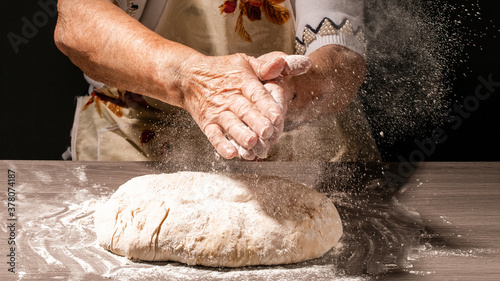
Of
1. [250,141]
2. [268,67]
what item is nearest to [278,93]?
[268,67]

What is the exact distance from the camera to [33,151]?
222 cm

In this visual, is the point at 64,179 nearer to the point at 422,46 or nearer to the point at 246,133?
the point at 246,133

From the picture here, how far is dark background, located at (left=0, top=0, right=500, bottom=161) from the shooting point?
2.14 meters

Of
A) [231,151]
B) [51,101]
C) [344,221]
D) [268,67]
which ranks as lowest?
[51,101]

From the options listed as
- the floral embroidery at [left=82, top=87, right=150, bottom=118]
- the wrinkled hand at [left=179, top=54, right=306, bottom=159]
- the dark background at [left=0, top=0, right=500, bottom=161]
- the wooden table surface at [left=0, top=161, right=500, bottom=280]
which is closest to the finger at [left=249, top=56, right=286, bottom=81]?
the wrinkled hand at [left=179, top=54, right=306, bottom=159]

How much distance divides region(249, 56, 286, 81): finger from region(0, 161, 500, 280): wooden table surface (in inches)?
15.9

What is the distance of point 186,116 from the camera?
1.69m

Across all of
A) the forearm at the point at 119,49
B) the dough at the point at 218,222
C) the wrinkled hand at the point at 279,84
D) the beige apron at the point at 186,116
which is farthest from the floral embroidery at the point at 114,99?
the wrinkled hand at the point at 279,84

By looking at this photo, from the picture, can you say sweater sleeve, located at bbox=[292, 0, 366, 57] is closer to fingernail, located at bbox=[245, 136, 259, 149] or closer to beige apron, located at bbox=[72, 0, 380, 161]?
beige apron, located at bbox=[72, 0, 380, 161]

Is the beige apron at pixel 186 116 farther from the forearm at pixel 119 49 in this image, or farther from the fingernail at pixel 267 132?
the fingernail at pixel 267 132

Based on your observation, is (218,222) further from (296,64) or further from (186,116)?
(186,116)

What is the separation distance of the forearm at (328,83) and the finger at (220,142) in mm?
337

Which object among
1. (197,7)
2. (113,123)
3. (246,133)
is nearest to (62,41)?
(113,123)

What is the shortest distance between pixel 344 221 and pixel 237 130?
0.41 metres
